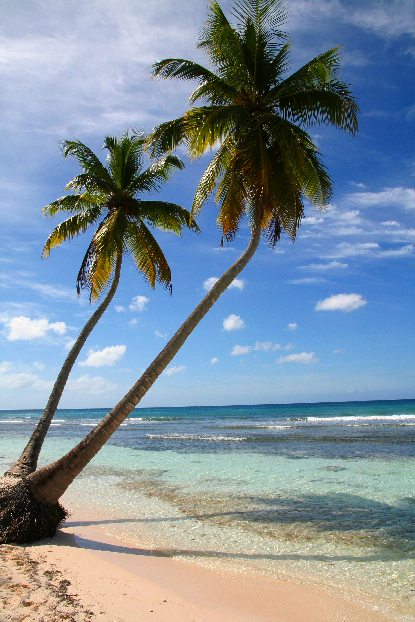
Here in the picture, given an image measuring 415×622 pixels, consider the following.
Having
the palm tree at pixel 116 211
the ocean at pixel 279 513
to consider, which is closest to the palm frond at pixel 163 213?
the palm tree at pixel 116 211

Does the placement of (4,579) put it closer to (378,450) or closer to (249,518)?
(249,518)

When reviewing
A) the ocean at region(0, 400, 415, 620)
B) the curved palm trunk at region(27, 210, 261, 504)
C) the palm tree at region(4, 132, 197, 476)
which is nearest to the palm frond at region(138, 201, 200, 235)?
the palm tree at region(4, 132, 197, 476)

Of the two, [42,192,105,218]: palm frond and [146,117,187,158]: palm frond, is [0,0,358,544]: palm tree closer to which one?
[146,117,187,158]: palm frond

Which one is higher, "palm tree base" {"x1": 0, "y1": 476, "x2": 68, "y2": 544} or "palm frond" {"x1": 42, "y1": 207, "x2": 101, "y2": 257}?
"palm frond" {"x1": 42, "y1": 207, "x2": 101, "y2": 257}

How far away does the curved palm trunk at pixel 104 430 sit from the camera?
663 cm

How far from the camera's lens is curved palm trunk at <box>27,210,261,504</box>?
663 centimetres

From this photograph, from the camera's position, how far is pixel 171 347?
7406 millimetres

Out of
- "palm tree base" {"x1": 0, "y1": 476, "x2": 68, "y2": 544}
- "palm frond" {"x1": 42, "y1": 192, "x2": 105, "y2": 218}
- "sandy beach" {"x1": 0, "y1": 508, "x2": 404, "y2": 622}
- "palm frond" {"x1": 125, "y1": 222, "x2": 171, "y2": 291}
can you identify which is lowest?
"sandy beach" {"x1": 0, "y1": 508, "x2": 404, "y2": 622}

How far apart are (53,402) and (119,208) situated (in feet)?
17.4

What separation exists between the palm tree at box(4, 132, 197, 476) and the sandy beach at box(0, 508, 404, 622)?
6.42m

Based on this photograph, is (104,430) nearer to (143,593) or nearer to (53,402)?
(53,402)

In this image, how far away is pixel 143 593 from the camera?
14.8 feet

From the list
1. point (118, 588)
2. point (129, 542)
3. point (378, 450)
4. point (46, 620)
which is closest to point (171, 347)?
point (129, 542)

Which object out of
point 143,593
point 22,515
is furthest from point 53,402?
point 143,593
